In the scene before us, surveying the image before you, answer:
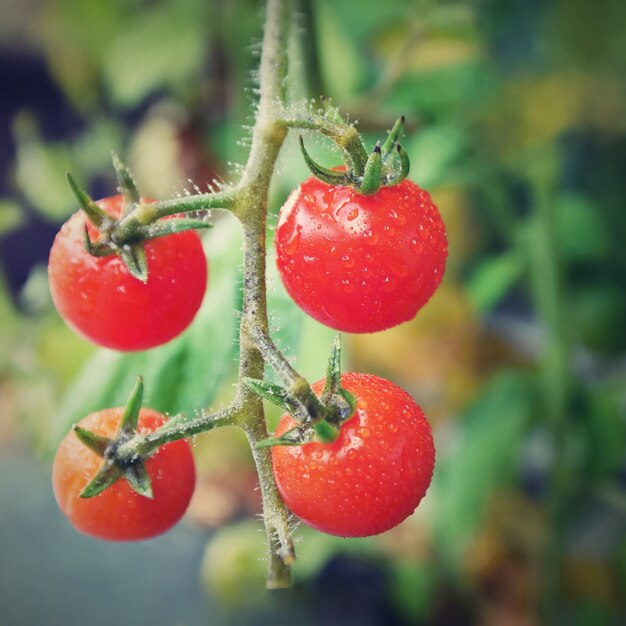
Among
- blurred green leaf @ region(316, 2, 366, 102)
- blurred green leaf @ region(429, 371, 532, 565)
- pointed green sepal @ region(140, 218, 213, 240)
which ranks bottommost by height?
blurred green leaf @ region(429, 371, 532, 565)

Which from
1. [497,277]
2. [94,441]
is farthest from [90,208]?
[497,277]

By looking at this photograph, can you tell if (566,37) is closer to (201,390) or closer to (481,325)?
(481,325)

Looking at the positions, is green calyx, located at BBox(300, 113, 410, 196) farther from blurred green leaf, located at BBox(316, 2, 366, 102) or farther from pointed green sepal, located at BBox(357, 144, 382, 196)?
blurred green leaf, located at BBox(316, 2, 366, 102)

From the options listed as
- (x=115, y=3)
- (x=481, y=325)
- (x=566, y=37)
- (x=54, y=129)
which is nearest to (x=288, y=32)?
(x=566, y=37)

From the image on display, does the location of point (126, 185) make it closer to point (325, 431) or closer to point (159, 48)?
point (325, 431)

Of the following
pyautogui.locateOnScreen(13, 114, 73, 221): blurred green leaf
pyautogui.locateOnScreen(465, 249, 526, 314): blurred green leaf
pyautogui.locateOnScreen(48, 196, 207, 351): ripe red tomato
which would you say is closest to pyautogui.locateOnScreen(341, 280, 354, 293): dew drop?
pyautogui.locateOnScreen(48, 196, 207, 351): ripe red tomato

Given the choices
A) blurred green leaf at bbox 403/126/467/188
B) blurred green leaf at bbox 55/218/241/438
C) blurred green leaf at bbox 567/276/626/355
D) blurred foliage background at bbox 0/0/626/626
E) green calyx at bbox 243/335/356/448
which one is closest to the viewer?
green calyx at bbox 243/335/356/448
